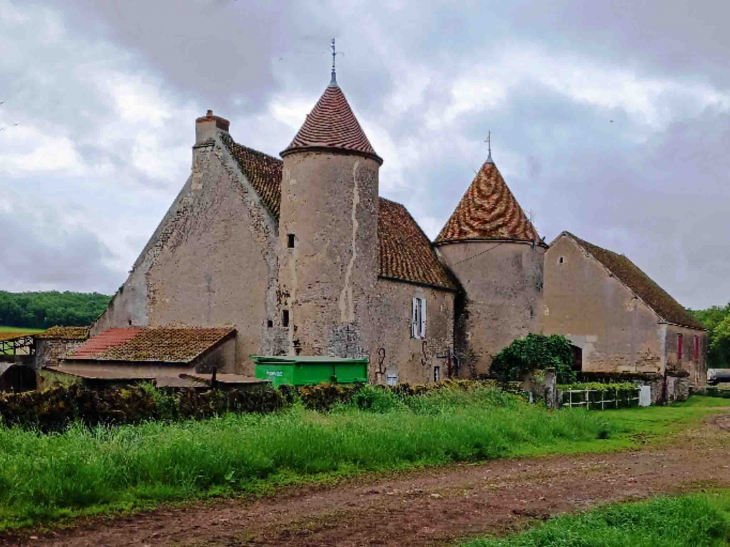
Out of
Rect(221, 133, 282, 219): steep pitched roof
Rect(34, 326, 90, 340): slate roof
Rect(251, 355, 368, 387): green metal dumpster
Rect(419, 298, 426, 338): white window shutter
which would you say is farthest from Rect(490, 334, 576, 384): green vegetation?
Rect(34, 326, 90, 340): slate roof

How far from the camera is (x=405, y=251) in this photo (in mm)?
30531

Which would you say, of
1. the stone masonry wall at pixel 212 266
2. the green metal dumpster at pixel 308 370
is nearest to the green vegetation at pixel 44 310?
the stone masonry wall at pixel 212 266

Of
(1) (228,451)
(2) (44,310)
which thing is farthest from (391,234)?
(2) (44,310)

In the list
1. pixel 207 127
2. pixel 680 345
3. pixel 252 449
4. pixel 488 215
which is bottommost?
pixel 252 449

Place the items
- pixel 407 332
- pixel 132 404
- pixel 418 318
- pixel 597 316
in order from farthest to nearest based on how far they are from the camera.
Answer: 1. pixel 597 316
2. pixel 418 318
3. pixel 407 332
4. pixel 132 404

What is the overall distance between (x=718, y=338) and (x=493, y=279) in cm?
4810

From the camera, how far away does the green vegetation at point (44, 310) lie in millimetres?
62219

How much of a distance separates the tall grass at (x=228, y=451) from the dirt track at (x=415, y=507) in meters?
0.63

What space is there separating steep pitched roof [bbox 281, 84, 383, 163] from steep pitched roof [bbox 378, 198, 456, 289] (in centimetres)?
363

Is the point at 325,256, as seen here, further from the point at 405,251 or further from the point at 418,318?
the point at 405,251

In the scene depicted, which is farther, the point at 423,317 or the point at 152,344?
the point at 423,317

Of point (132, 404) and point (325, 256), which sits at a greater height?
point (325, 256)

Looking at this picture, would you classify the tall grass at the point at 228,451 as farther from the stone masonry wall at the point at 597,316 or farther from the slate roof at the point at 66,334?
the stone masonry wall at the point at 597,316

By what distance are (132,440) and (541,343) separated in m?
21.5
